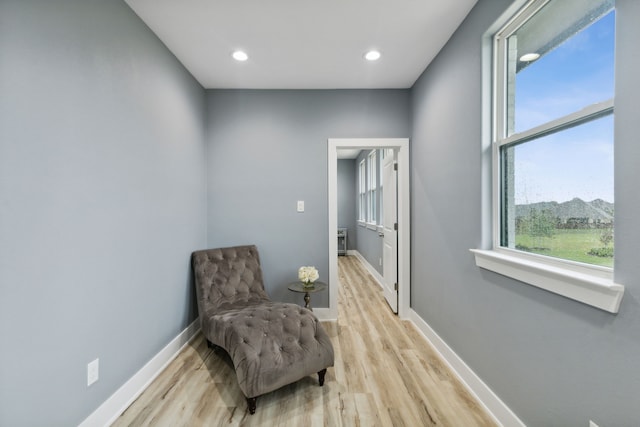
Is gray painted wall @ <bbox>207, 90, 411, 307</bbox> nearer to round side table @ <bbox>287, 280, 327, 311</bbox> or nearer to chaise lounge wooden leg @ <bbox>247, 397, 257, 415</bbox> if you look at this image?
round side table @ <bbox>287, 280, 327, 311</bbox>

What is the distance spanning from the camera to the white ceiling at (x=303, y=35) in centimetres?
188

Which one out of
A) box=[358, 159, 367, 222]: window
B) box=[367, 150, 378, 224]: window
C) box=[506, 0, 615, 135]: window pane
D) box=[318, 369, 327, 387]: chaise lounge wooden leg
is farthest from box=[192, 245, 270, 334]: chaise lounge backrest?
box=[358, 159, 367, 222]: window

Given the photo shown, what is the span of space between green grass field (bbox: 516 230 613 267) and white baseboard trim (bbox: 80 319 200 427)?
8.27 ft

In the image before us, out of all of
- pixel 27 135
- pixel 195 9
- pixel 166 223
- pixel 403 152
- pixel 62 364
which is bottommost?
pixel 62 364

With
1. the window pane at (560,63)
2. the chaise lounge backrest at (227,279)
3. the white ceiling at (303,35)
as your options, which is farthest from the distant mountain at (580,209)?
the chaise lounge backrest at (227,279)

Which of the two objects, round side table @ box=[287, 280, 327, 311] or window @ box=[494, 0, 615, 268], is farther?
round side table @ box=[287, 280, 327, 311]

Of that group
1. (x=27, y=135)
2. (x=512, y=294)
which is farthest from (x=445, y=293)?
(x=27, y=135)

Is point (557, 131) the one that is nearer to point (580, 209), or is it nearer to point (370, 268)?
point (580, 209)

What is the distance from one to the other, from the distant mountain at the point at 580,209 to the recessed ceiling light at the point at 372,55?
173 centimetres

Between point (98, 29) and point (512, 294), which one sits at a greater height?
point (98, 29)

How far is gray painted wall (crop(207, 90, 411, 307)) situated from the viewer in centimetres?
314

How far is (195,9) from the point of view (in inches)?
74.6

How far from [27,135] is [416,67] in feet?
9.27

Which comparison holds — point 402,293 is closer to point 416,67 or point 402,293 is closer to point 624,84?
point 416,67
